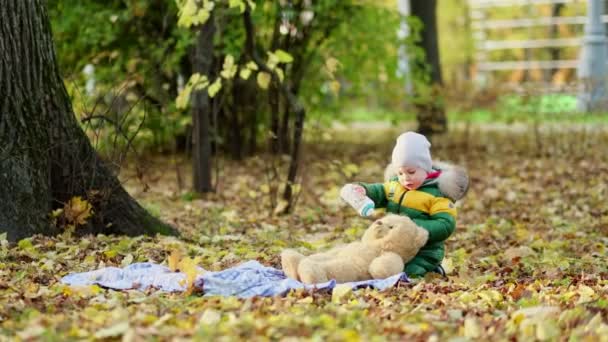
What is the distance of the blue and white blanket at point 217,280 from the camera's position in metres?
4.82

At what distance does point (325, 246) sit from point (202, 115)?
126 inches

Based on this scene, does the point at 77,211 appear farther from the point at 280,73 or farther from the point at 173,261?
the point at 280,73

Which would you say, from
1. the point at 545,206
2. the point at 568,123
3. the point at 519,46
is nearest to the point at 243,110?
the point at 568,123

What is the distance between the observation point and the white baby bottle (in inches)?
205

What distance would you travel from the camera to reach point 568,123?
12.7m

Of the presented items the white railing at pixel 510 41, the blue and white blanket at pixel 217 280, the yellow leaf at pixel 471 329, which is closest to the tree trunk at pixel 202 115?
the blue and white blanket at pixel 217 280

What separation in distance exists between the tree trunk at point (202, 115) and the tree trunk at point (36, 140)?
2.76m

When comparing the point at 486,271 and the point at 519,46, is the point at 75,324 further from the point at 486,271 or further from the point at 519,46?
the point at 519,46

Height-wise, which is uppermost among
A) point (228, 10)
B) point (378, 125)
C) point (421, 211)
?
point (228, 10)

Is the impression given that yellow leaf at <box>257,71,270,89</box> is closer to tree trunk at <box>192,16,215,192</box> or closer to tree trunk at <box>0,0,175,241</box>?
tree trunk at <box>192,16,215,192</box>

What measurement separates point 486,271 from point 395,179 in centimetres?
93

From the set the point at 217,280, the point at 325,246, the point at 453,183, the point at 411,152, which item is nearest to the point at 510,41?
the point at 325,246

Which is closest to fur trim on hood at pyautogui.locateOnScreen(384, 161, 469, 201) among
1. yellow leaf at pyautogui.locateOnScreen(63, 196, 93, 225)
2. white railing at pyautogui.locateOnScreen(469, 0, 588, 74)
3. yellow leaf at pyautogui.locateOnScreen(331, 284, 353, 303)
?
yellow leaf at pyautogui.locateOnScreen(331, 284, 353, 303)

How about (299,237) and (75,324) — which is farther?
(299,237)
